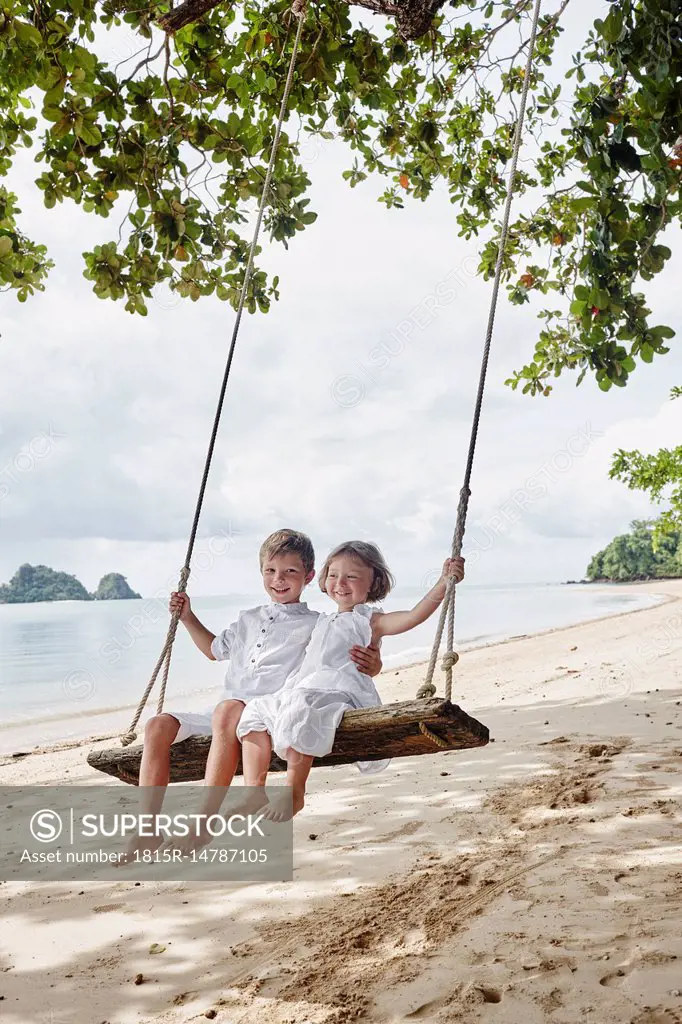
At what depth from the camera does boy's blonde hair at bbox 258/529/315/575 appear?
3230 millimetres

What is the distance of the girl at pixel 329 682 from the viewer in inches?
106

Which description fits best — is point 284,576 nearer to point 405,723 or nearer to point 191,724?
point 191,724

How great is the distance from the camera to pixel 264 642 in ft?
10.7

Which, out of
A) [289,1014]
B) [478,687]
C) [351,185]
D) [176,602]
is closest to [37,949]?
[289,1014]

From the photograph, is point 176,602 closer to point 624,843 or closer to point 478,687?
point 624,843

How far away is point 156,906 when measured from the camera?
350 centimetres

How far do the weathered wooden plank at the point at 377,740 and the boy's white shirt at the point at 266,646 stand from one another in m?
0.32

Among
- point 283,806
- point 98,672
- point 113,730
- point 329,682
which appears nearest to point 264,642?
point 329,682

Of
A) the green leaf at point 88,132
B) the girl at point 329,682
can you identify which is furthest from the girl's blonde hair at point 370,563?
the green leaf at point 88,132

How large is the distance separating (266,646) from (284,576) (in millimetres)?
297

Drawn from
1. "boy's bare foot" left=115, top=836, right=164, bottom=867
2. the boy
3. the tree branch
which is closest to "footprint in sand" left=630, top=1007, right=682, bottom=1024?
the boy

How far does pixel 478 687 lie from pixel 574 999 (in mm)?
7629

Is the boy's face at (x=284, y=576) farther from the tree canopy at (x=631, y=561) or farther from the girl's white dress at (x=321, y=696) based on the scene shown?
the tree canopy at (x=631, y=561)

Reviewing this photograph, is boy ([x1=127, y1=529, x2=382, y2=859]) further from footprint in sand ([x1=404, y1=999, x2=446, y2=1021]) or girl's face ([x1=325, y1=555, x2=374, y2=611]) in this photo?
footprint in sand ([x1=404, y1=999, x2=446, y2=1021])
